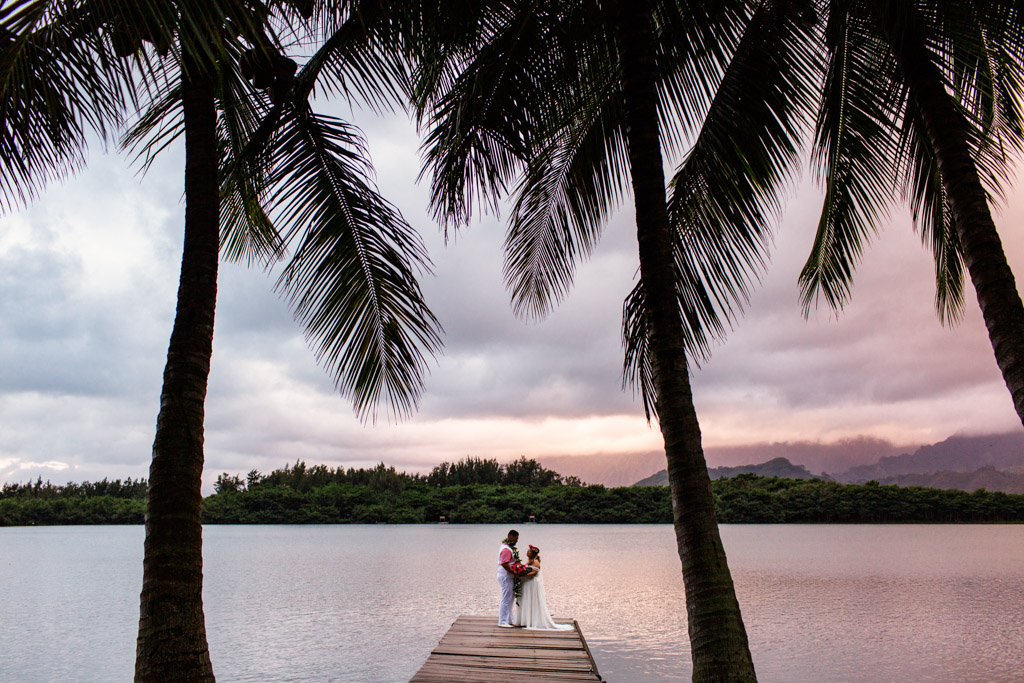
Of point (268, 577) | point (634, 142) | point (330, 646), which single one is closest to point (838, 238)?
point (634, 142)

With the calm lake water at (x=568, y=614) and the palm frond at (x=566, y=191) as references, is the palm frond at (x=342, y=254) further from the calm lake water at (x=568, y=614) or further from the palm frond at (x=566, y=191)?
the calm lake water at (x=568, y=614)

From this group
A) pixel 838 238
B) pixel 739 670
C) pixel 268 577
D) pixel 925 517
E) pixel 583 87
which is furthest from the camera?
pixel 925 517

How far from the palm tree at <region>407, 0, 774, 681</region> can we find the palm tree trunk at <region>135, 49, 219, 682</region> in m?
1.86

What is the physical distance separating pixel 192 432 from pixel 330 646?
12019mm

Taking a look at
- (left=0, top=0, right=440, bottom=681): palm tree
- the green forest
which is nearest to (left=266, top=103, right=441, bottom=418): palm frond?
(left=0, top=0, right=440, bottom=681): palm tree

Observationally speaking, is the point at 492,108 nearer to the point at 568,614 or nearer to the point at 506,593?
the point at 506,593

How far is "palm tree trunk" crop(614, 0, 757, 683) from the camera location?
3.80 meters

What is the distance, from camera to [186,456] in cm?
411

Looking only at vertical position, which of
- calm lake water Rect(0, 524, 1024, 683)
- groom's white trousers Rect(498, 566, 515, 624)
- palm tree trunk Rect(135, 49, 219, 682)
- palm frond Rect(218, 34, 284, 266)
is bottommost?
calm lake water Rect(0, 524, 1024, 683)

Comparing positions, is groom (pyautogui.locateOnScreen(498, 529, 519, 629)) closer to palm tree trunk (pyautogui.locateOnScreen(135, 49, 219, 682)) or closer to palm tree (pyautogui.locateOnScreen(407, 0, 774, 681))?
palm tree (pyautogui.locateOnScreen(407, 0, 774, 681))

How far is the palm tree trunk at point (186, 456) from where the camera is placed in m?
3.83

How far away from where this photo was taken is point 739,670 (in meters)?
3.72

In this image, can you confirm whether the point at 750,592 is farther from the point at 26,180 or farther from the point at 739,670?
the point at 26,180

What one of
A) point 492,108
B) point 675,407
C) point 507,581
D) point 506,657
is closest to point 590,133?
point 492,108
